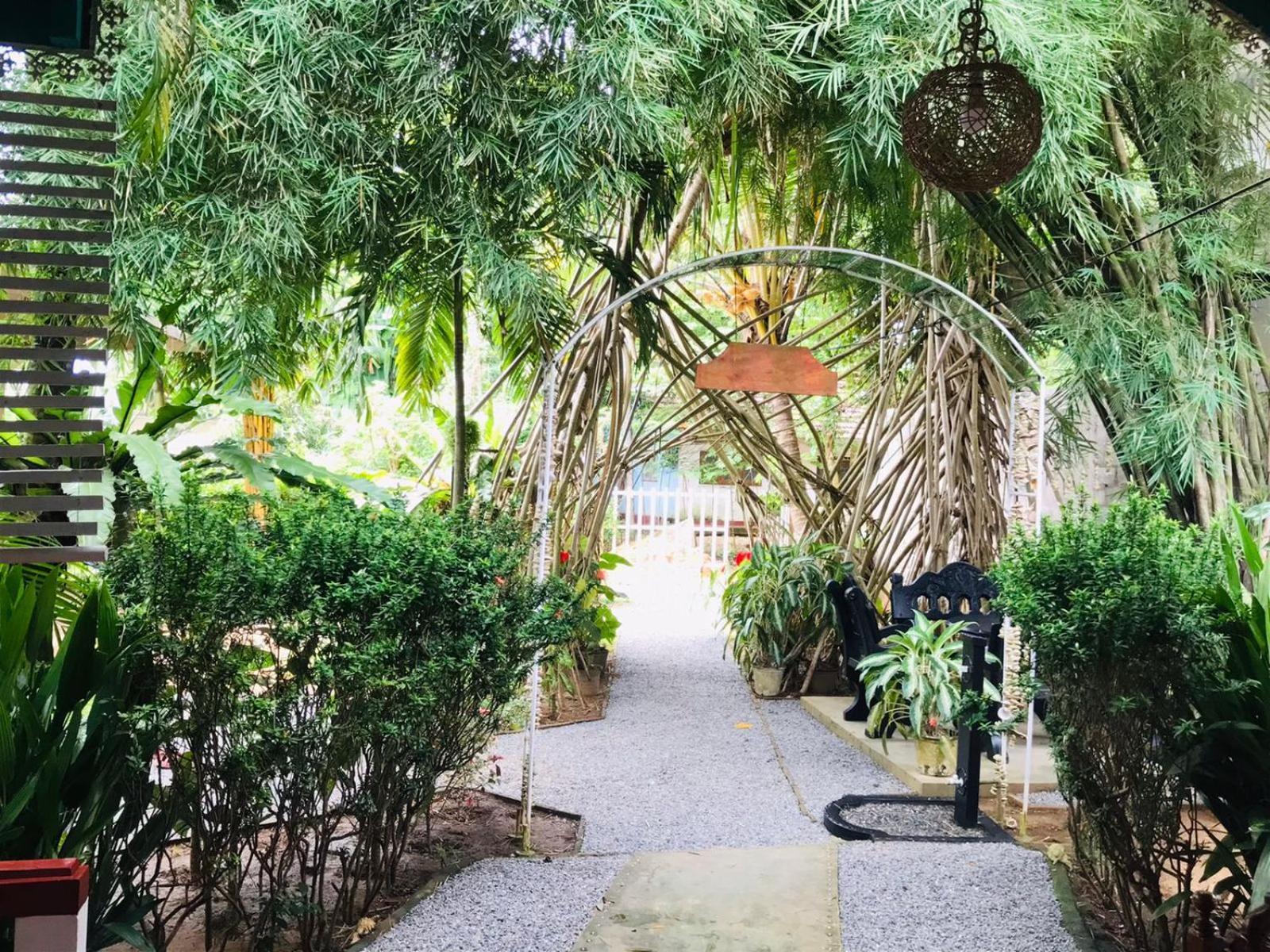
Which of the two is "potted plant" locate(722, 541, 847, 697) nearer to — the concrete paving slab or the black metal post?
the black metal post

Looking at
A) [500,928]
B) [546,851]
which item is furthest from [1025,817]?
[500,928]

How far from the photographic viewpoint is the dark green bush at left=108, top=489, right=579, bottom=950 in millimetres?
2252

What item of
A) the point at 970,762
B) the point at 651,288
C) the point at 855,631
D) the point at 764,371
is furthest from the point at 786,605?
the point at 651,288

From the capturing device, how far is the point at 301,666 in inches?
92.7

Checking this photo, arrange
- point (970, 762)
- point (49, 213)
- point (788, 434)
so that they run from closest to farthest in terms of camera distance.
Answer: point (49, 213)
point (970, 762)
point (788, 434)

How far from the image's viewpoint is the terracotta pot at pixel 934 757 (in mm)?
4195

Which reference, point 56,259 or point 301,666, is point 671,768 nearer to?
point 301,666

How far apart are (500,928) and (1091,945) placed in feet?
4.25

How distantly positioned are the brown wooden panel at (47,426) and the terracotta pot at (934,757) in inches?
128

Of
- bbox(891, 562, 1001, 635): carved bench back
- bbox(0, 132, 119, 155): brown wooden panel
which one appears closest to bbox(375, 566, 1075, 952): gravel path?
bbox(891, 562, 1001, 635): carved bench back

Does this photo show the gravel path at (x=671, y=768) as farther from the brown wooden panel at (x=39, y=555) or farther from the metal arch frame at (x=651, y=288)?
the brown wooden panel at (x=39, y=555)

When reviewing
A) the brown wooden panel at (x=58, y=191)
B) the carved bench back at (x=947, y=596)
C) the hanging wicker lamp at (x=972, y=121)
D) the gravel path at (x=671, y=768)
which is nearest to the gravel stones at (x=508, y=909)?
the gravel path at (x=671, y=768)

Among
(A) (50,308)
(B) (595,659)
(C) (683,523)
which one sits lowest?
(B) (595,659)

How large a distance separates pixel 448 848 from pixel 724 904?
80 cm
